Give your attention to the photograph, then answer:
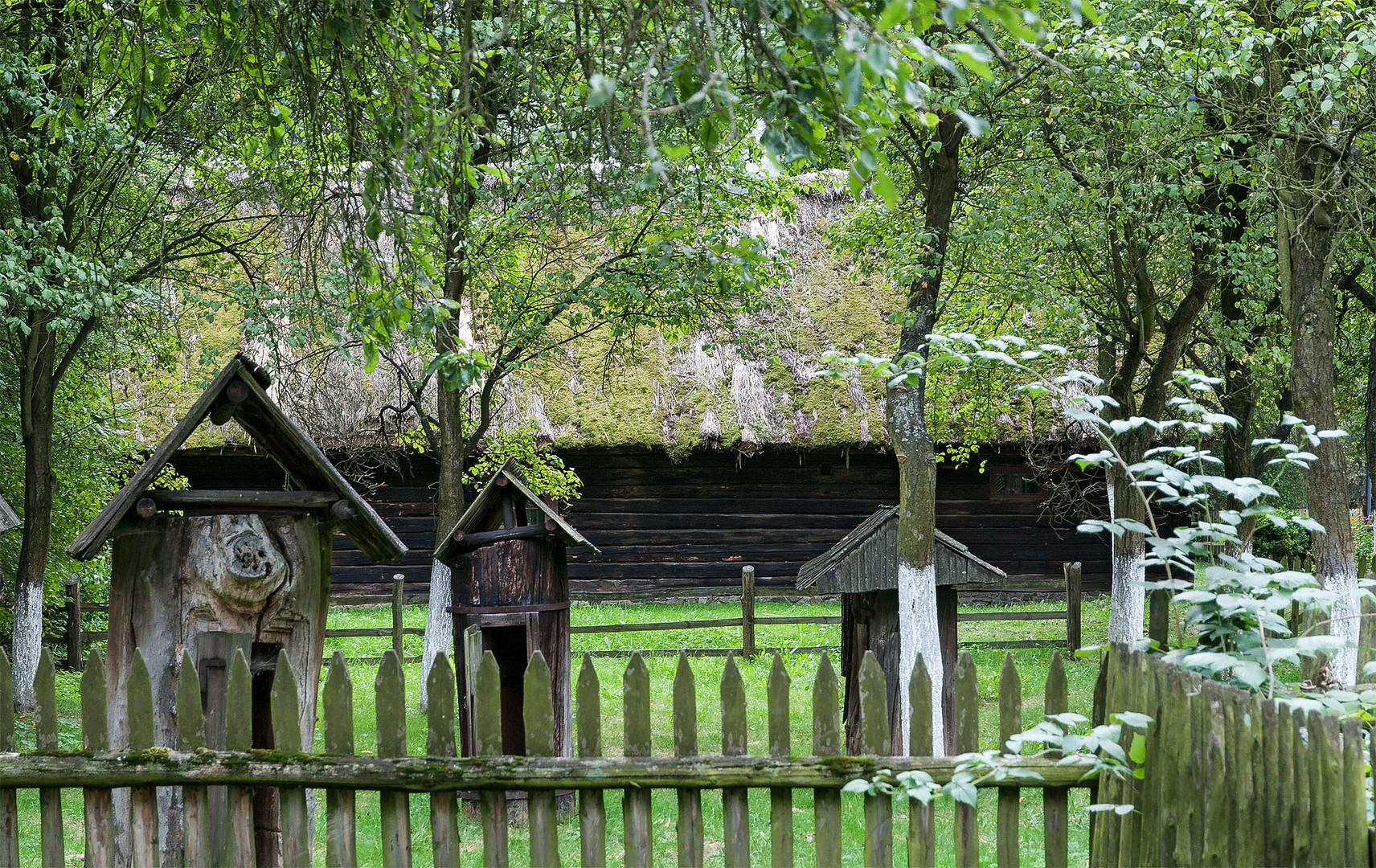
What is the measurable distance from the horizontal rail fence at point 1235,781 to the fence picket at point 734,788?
3.19ft

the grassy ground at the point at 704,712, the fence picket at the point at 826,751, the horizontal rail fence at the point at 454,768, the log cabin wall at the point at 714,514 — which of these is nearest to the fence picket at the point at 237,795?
the horizontal rail fence at the point at 454,768

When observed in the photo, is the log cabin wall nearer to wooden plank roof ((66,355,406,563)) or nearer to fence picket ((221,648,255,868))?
wooden plank roof ((66,355,406,563))

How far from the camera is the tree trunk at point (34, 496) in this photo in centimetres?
787

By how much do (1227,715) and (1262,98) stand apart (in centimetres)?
596

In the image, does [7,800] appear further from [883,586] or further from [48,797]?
[883,586]

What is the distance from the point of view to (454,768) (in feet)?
9.69

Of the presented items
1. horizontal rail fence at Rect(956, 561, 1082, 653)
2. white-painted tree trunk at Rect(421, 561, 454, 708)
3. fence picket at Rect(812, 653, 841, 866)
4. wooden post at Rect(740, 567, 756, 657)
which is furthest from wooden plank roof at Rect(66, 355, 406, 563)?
horizontal rail fence at Rect(956, 561, 1082, 653)

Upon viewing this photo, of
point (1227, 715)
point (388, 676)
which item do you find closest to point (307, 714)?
point (388, 676)

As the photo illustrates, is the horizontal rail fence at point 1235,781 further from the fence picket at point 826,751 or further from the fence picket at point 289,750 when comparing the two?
the fence picket at point 289,750

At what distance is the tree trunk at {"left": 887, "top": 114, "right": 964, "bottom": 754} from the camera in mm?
5863

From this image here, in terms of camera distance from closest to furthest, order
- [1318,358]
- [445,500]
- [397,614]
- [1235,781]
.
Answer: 1. [1235,781]
2. [1318,358]
3. [445,500]
4. [397,614]

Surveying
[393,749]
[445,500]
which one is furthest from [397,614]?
[393,749]

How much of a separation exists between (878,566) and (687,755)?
311 centimetres

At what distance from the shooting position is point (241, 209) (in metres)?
14.3
